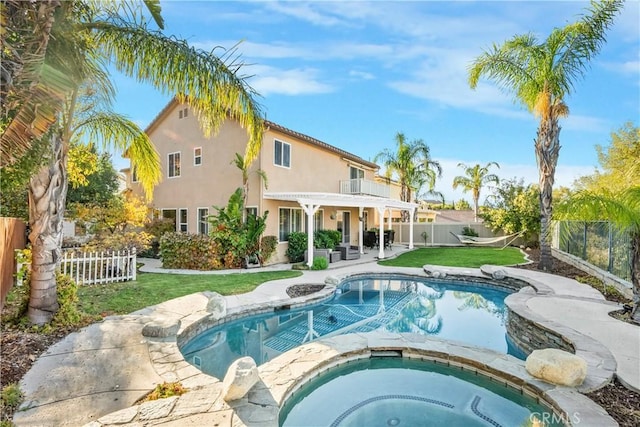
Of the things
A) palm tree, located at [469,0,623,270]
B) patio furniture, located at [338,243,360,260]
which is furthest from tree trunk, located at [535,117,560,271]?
patio furniture, located at [338,243,360,260]

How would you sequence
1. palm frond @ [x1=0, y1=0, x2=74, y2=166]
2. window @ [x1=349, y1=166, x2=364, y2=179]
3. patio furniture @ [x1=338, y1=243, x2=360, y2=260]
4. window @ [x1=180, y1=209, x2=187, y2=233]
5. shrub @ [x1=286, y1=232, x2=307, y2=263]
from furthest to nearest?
window @ [x1=349, y1=166, x2=364, y2=179] → window @ [x1=180, y1=209, x2=187, y2=233] → patio furniture @ [x1=338, y1=243, x2=360, y2=260] → shrub @ [x1=286, y1=232, x2=307, y2=263] → palm frond @ [x1=0, y1=0, x2=74, y2=166]

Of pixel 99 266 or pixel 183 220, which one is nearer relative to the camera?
pixel 99 266

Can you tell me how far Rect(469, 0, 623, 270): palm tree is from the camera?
1104 centimetres

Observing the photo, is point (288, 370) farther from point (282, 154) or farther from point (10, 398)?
point (282, 154)

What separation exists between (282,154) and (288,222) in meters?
3.49

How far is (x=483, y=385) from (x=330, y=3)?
10.1 metres

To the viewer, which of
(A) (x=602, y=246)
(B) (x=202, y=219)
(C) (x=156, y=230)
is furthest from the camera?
(C) (x=156, y=230)

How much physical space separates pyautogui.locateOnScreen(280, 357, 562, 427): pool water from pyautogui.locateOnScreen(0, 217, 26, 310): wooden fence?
6.60m

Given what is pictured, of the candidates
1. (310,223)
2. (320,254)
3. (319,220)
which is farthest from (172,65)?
(319,220)

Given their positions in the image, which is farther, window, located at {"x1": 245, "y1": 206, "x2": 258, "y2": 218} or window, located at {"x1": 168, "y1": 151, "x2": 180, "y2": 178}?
window, located at {"x1": 168, "y1": 151, "x2": 180, "y2": 178}

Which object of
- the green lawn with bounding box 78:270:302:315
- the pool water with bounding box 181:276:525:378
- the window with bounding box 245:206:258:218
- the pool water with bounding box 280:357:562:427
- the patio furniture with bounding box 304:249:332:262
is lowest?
the pool water with bounding box 181:276:525:378

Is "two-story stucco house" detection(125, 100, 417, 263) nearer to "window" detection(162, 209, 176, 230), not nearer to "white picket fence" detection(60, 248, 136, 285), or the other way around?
"window" detection(162, 209, 176, 230)

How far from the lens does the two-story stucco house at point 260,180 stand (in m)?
15.3

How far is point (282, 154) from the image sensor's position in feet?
53.1
